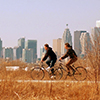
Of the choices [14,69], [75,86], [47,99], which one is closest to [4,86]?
[47,99]

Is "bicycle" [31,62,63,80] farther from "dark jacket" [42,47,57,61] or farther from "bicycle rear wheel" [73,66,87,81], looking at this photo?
"bicycle rear wheel" [73,66,87,81]

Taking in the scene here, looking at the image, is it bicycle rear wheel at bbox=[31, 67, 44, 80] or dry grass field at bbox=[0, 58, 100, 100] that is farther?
bicycle rear wheel at bbox=[31, 67, 44, 80]

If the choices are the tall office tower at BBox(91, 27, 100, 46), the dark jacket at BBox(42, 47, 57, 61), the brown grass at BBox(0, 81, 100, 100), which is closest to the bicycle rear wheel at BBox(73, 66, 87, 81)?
the dark jacket at BBox(42, 47, 57, 61)

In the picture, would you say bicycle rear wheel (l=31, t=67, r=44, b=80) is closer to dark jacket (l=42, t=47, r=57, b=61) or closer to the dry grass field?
dark jacket (l=42, t=47, r=57, b=61)

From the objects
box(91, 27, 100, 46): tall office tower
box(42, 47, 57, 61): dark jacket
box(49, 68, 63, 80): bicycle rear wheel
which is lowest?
box(49, 68, 63, 80): bicycle rear wheel

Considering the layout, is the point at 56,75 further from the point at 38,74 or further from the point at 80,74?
the point at 80,74

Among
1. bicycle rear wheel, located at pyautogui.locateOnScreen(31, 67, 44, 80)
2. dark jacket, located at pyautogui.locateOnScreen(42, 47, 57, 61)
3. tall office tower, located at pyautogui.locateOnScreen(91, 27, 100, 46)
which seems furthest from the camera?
bicycle rear wheel, located at pyautogui.locateOnScreen(31, 67, 44, 80)

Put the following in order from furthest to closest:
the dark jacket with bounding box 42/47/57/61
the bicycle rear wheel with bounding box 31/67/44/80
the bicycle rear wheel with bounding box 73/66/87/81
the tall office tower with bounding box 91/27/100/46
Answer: the bicycle rear wheel with bounding box 31/67/44/80 → the bicycle rear wheel with bounding box 73/66/87/81 → the dark jacket with bounding box 42/47/57/61 → the tall office tower with bounding box 91/27/100/46

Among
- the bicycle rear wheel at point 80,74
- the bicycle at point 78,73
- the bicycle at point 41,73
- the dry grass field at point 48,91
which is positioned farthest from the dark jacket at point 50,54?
the dry grass field at point 48,91

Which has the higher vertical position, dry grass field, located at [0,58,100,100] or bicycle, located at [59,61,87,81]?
bicycle, located at [59,61,87,81]

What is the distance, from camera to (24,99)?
9.48 meters

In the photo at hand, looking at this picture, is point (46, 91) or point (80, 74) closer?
point (46, 91)

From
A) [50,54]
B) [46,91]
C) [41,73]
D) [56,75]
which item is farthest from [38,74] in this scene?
[46,91]

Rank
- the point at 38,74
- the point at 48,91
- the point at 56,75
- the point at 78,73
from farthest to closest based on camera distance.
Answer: the point at 38,74 → the point at 78,73 → the point at 56,75 → the point at 48,91
